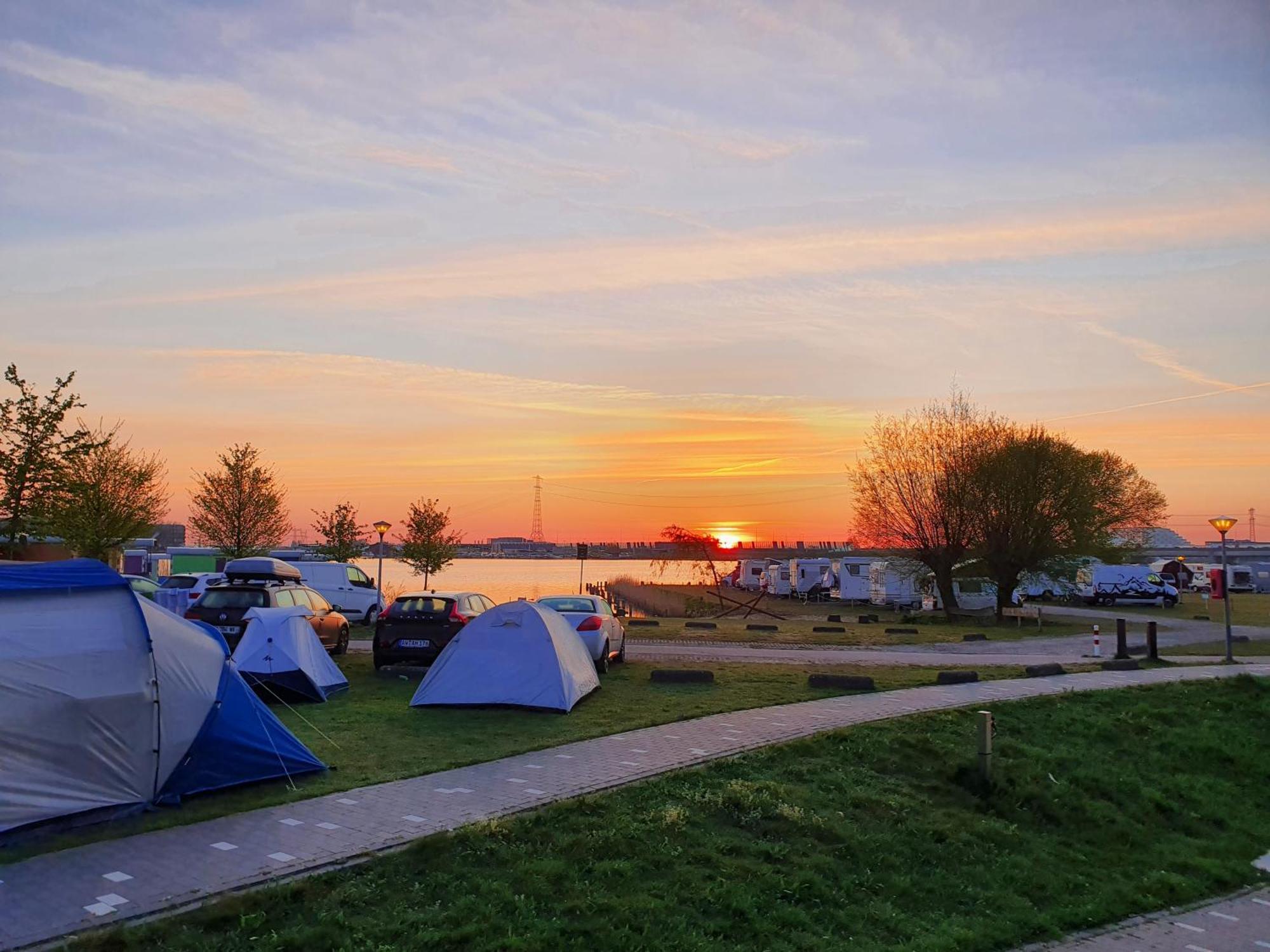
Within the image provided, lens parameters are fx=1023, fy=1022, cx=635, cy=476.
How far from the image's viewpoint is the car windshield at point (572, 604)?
61.8 ft

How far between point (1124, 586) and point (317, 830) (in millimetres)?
47994

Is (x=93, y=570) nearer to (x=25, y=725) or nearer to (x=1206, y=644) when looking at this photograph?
(x=25, y=725)

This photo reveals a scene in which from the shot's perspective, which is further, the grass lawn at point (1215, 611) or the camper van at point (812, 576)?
the camper van at point (812, 576)

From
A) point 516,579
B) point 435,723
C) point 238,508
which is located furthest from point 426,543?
point 516,579

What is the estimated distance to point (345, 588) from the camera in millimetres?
28297

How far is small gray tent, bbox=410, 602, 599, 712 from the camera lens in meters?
13.9

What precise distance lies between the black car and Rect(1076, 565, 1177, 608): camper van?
3725cm

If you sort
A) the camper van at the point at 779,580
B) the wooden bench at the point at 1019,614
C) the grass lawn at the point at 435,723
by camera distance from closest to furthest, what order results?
the grass lawn at the point at 435,723 → the wooden bench at the point at 1019,614 → the camper van at the point at 779,580

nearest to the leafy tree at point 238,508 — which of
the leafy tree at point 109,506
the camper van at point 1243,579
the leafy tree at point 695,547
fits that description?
the leafy tree at point 109,506

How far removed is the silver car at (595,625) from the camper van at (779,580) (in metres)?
41.0

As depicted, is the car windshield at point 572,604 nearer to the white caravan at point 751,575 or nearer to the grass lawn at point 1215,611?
the grass lawn at point 1215,611

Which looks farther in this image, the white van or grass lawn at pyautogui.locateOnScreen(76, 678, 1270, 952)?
the white van

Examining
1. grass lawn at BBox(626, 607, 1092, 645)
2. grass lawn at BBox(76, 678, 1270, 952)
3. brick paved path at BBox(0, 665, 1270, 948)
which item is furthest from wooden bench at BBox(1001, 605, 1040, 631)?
brick paved path at BBox(0, 665, 1270, 948)

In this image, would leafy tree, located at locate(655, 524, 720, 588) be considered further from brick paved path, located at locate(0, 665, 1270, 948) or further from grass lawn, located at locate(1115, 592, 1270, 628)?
brick paved path, located at locate(0, 665, 1270, 948)
